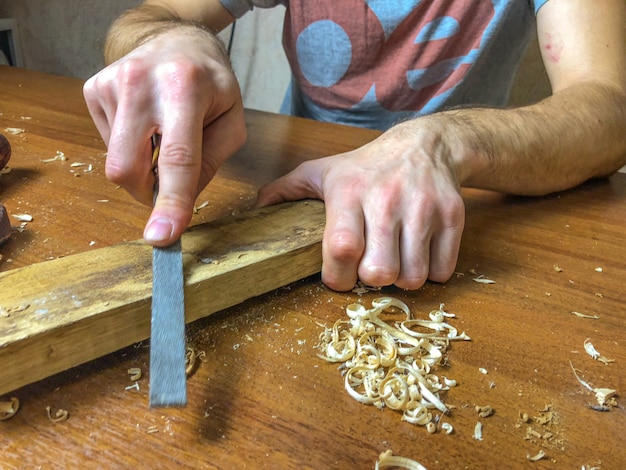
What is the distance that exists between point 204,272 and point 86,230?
27 cm

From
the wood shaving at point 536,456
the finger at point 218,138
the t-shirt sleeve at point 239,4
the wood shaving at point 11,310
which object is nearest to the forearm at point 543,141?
the finger at point 218,138

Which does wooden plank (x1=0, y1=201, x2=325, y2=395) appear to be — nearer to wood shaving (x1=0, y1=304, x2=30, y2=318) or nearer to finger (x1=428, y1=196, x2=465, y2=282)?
wood shaving (x1=0, y1=304, x2=30, y2=318)

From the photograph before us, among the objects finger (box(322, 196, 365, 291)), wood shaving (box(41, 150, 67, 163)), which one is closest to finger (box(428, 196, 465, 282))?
finger (box(322, 196, 365, 291))

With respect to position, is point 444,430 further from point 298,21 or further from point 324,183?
point 298,21

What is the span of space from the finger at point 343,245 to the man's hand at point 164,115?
175 millimetres

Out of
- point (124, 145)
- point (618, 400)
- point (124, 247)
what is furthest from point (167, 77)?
point (618, 400)

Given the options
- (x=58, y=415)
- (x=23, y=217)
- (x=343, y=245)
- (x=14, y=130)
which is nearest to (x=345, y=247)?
(x=343, y=245)

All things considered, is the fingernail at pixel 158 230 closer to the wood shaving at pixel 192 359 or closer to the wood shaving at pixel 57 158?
the wood shaving at pixel 192 359

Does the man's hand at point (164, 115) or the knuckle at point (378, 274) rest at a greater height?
the man's hand at point (164, 115)

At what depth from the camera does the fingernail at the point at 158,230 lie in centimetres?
57

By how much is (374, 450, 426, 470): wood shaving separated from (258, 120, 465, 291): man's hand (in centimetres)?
24

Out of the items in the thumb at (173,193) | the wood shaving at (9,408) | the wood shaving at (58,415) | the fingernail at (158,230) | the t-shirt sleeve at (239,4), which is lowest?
the wood shaving at (58,415)

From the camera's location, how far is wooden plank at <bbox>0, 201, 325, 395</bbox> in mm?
466

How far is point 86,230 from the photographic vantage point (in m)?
0.75
